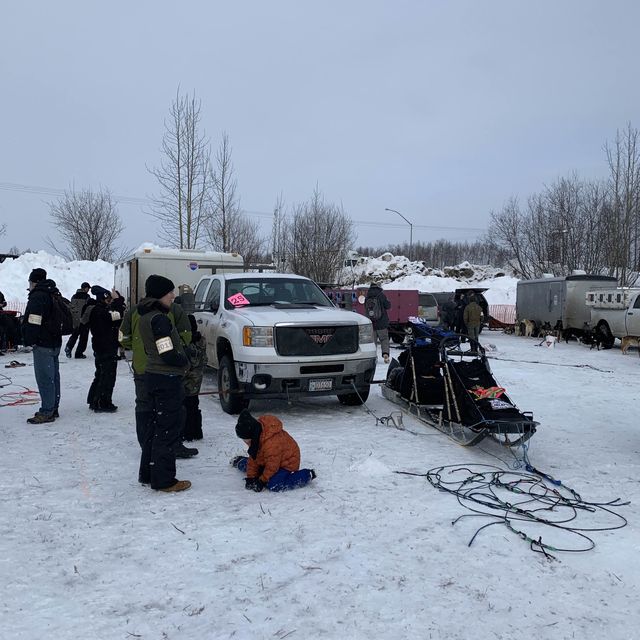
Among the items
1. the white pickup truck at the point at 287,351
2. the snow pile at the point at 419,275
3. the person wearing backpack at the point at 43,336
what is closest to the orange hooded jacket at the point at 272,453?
the white pickup truck at the point at 287,351

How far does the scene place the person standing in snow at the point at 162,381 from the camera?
4656 millimetres

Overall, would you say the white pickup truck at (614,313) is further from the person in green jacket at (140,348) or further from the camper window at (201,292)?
the person in green jacket at (140,348)

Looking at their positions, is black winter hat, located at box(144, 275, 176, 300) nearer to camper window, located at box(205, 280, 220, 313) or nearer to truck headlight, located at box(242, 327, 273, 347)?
truck headlight, located at box(242, 327, 273, 347)

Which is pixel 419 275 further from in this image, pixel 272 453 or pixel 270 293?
pixel 272 453

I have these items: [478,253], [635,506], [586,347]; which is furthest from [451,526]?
[478,253]

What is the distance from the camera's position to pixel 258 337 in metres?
7.25

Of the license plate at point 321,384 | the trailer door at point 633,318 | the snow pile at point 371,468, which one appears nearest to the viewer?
the snow pile at point 371,468

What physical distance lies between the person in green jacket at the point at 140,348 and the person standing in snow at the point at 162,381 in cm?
12

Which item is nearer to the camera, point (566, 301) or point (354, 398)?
point (354, 398)

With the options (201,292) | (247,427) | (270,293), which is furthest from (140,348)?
(201,292)

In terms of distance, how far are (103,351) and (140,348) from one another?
120 inches

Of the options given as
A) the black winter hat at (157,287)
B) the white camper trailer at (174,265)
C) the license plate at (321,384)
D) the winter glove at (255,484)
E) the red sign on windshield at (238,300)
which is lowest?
the winter glove at (255,484)

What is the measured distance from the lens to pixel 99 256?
38.7 m

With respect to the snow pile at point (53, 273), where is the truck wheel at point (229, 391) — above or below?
below
